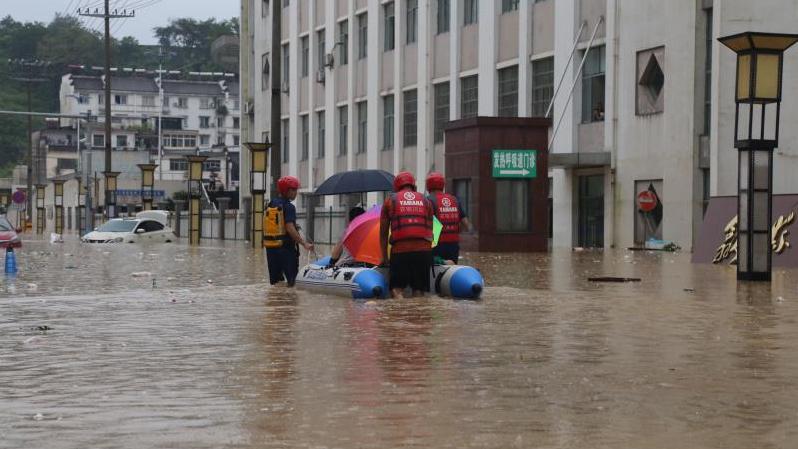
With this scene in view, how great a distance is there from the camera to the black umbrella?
30.6 meters

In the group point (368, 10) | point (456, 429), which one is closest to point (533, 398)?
point (456, 429)

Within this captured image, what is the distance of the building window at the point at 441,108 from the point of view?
5325 centimetres

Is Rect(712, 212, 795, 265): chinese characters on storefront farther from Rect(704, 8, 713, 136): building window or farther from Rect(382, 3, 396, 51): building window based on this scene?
Rect(382, 3, 396, 51): building window

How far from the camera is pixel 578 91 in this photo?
4394cm

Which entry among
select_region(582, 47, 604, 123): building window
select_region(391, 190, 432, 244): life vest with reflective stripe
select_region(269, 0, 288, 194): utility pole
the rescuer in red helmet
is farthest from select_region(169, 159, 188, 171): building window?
select_region(391, 190, 432, 244): life vest with reflective stripe

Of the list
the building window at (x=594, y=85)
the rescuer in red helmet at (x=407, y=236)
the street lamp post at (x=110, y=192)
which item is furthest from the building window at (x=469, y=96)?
the rescuer in red helmet at (x=407, y=236)

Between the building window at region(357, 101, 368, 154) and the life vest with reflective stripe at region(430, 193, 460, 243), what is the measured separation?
41.9 m

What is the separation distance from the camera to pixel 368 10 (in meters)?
60.2

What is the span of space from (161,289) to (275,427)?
1289 cm

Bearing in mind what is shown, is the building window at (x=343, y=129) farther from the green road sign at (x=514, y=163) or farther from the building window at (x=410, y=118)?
the green road sign at (x=514, y=163)

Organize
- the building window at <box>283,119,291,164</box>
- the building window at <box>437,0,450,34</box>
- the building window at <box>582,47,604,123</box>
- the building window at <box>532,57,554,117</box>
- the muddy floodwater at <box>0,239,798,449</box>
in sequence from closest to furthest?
the muddy floodwater at <box>0,239,798,449</box>, the building window at <box>582,47,604,123</box>, the building window at <box>532,57,554,117</box>, the building window at <box>437,0,450,34</box>, the building window at <box>283,119,291,164</box>

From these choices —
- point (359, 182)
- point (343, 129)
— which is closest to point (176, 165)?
point (343, 129)

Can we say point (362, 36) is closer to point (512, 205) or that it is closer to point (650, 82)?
point (650, 82)

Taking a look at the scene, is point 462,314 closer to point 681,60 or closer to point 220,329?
point 220,329
